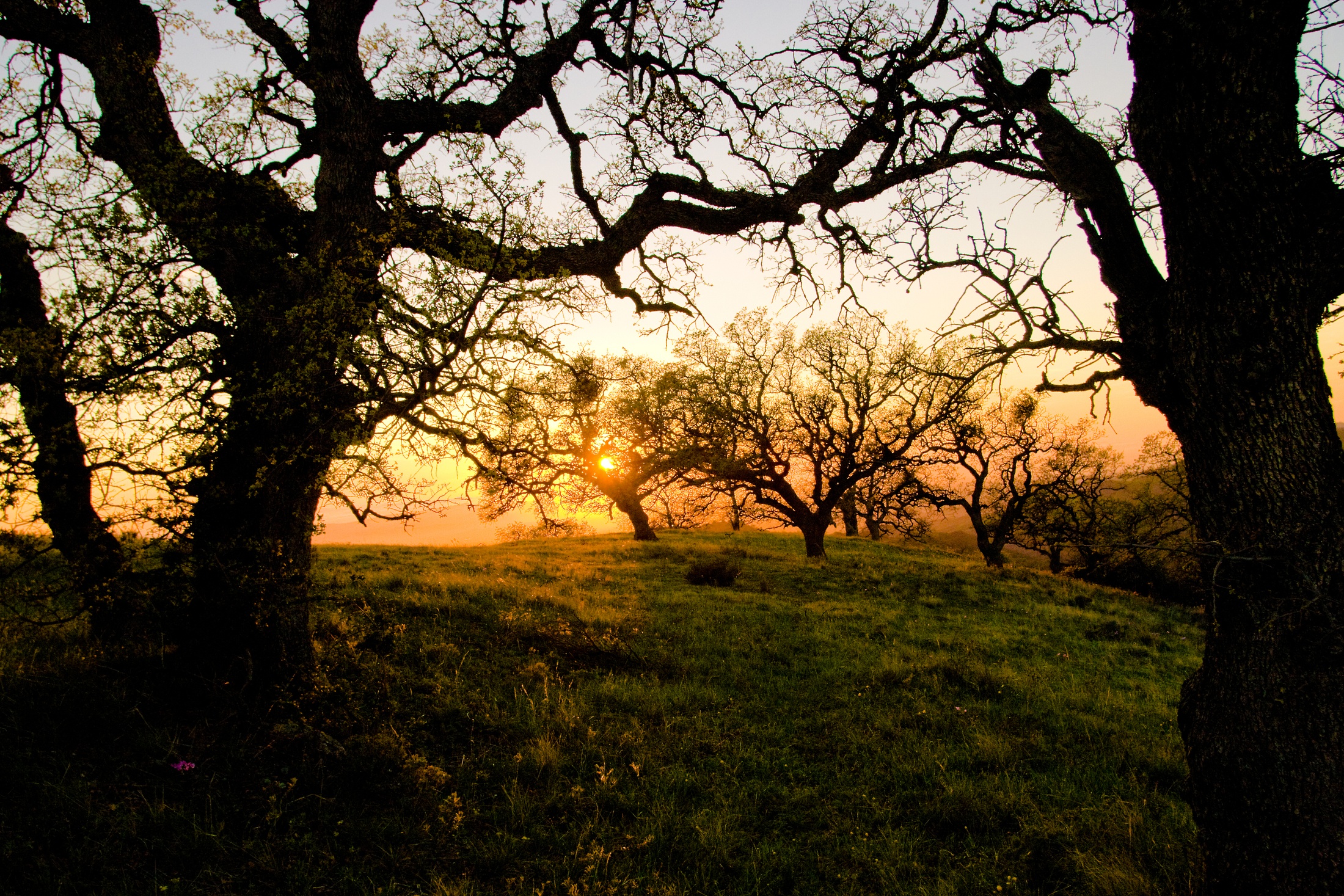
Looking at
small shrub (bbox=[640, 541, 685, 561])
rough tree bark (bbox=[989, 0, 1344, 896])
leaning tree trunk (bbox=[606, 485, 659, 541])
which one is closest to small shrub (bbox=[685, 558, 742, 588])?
small shrub (bbox=[640, 541, 685, 561])

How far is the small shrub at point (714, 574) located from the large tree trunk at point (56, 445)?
12.6 m

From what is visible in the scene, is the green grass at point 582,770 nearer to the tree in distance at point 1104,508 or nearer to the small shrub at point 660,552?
the small shrub at point 660,552

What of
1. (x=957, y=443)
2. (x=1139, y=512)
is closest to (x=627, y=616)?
(x=957, y=443)

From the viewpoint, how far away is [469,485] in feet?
23.0

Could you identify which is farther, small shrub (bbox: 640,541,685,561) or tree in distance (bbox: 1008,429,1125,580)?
tree in distance (bbox: 1008,429,1125,580)

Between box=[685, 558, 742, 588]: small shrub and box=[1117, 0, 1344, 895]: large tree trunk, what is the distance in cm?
1274

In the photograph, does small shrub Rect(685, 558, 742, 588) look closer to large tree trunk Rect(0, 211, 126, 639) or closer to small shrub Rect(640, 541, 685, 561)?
small shrub Rect(640, 541, 685, 561)

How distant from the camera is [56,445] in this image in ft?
14.5

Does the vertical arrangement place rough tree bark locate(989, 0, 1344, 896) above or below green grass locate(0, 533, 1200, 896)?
above

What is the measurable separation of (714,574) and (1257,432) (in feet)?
45.0

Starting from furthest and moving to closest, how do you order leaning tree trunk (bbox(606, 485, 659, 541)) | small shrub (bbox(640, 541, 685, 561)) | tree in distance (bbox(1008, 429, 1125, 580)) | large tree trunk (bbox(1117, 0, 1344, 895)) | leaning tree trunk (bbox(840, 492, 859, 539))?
1. leaning tree trunk (bbox(606, 485, 659, 541))
2. leaning tree trunk (bbox(840, 492, 859, 539))
3. tree in distance (bbox(1008, 429, 1125, 580))
4. small shrub (bbox(640, 541, 685, 561))
5. large tree trunk (bbox(1117, 0, 1344, 895))

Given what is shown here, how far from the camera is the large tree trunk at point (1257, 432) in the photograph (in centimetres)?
328

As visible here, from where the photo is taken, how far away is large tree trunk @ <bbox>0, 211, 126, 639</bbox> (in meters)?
4.58

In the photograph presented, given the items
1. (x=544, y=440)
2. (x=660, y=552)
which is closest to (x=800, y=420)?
(x=660, y=552)
